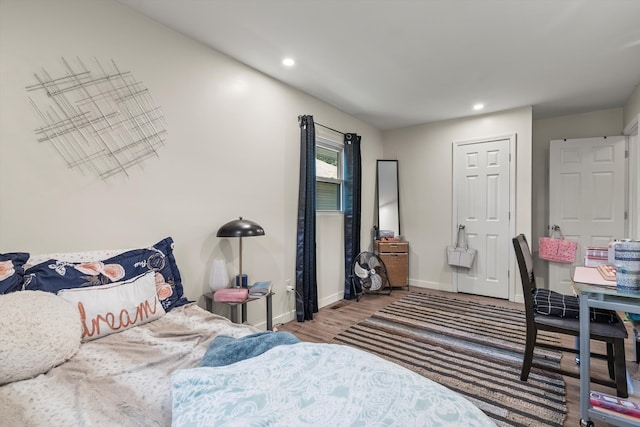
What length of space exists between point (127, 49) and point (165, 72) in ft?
0.83

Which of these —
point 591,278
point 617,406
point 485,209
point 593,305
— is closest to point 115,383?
point 593,305

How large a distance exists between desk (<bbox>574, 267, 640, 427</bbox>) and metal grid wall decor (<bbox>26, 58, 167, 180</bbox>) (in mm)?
2771

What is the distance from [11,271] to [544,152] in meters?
5.59

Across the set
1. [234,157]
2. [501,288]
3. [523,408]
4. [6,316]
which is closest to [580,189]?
[501,288]

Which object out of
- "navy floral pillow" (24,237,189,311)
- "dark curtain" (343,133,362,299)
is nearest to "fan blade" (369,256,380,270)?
"dark curtain" (343,133,362,299)

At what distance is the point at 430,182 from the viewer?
4523 millimetres

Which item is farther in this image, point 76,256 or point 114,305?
point 76,256

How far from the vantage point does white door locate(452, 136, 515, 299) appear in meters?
3.92

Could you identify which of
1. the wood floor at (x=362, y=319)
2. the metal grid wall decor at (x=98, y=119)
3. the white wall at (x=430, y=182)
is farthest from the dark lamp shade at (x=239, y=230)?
the white wall at (x=430, y=182)

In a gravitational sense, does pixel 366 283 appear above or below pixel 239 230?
below

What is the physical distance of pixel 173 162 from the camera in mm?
2172

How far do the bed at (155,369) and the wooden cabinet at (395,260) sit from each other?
10.5 ft

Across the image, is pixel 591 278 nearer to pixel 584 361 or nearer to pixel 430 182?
pixel 584 361

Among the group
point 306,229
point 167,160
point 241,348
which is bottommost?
point 241,348
